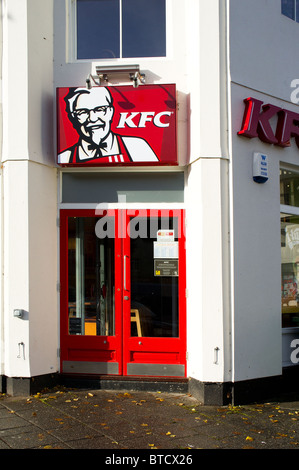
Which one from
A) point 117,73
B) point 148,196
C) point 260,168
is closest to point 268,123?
point 260,168

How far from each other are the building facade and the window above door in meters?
0.02

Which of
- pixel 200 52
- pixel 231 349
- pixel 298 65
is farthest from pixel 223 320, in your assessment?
pixel 298 65

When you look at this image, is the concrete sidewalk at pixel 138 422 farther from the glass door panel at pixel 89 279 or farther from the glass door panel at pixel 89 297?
the glass door panel at pixel 89 279

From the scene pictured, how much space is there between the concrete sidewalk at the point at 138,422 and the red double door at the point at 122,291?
49 centimetres

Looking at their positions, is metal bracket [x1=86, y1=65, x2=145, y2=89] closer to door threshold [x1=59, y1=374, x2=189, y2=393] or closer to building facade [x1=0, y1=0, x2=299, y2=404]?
building facade [x1=0, y1=0, x2=299, y2=404]

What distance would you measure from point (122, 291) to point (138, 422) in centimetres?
194

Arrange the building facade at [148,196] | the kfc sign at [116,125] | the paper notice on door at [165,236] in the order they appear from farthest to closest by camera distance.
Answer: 1. the paper notice on door at [165,236]
2. the kfc sign at [116,125]
3. the building facade at [148,196]

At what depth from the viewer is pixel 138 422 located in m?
5.29

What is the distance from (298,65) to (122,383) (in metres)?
5.17

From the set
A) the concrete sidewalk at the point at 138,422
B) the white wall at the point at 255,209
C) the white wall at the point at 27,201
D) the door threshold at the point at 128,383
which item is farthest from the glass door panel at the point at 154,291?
the white wall at the point at 27,201

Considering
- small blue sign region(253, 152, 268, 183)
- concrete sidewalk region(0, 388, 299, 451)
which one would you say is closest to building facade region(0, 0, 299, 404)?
small blue sign region(253, 152, 268, 183)

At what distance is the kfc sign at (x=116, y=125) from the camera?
21.1 ft

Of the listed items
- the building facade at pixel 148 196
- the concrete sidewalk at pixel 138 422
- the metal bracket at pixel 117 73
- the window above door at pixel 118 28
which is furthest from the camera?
the window above door at pixel 118 28

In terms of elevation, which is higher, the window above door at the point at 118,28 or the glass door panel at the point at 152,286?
the window above door at the point at 118,28
